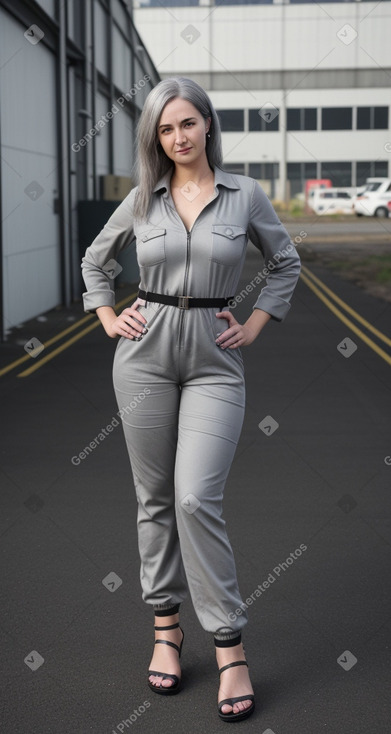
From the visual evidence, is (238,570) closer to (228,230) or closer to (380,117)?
(228,230)

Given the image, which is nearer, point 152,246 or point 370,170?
point 152,246

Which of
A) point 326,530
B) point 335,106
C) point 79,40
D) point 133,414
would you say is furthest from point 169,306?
point 335,106

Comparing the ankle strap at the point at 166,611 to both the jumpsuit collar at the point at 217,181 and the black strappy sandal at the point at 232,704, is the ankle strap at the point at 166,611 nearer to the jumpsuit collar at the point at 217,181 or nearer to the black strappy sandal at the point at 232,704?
the black strappy sandal at the point at 232,704

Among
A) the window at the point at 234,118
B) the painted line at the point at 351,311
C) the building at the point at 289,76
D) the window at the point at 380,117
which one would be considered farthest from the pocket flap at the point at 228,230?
the window at the point at 380,117

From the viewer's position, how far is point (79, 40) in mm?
19922

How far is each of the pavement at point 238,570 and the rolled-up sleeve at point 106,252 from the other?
4.36ft

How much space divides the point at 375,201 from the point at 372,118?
1050 centimetres

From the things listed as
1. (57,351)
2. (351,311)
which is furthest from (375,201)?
(57,351)

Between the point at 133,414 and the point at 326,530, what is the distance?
2.24 metres

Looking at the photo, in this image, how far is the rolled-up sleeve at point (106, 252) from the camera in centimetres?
366

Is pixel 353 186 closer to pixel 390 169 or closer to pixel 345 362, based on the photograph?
pixel 390 169

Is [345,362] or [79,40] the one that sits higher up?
[79,40]

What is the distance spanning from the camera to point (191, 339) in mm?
3502

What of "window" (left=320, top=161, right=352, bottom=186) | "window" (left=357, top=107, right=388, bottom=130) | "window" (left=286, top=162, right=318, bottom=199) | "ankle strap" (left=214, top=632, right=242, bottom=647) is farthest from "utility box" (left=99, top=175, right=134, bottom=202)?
"window" (left=357, top=107, right=388, bottom=130)
